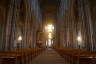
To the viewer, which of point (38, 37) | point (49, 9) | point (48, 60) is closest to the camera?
point (48, 60)

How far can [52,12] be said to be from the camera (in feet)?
136

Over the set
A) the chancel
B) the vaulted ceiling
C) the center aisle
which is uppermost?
the vaulted ceiling

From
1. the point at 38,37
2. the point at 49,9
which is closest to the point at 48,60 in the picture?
the point at 38,37

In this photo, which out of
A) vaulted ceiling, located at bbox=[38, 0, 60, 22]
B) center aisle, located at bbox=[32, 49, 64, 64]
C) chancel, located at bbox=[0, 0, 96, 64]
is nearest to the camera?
chancel, located at bbox=[0, 0, 96, 64]

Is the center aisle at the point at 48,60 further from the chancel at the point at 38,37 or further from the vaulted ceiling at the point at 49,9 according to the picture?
the vaulted ceiling at the point at 49,9

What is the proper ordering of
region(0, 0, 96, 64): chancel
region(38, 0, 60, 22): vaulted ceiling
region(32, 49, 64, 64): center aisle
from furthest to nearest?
1. region(38, 0, 60, 22): vaulted ceiling
2. region(32, 49, 64, 64): center aisle
3. region(0, 0, 96, 64): chancel

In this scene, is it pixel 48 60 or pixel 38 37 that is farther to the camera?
pixel 38 37

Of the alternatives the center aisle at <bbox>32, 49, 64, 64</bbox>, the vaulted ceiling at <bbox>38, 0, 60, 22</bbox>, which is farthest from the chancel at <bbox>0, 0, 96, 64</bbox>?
the vaulted ceiling at <bbox>38, 0, 60, 22</bbox>

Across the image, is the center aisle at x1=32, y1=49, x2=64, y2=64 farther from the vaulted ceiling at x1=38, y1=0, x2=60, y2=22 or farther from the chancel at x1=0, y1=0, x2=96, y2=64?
the vaulted ceiling at x1=38, y1=0, x2=60, y2=22

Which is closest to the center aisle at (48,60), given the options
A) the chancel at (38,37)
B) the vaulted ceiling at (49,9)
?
the chancel at (38,37)

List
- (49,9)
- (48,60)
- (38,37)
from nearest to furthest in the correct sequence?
(48,60), (38,37), (49,9)

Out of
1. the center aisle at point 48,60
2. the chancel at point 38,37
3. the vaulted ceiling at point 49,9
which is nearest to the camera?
the chancel at point 38,37

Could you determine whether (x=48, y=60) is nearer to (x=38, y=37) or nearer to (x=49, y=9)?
(x=38, y=37)

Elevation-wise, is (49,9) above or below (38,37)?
above
